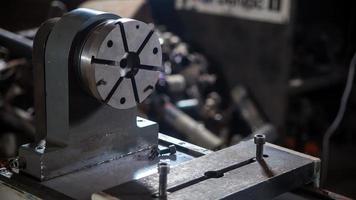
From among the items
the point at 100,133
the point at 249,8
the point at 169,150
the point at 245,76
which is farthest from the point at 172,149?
the point at 245,76

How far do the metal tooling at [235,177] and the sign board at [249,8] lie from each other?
4.13 feet

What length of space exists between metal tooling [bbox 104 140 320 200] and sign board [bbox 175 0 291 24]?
4.13 feet

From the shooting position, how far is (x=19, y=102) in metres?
2.15

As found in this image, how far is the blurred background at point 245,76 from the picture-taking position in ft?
6.43

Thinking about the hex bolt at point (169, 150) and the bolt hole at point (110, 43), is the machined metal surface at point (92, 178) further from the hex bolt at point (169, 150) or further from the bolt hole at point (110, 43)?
the bolt hole at point (110, 43)

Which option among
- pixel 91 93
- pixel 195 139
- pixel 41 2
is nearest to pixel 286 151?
pixel 91 93

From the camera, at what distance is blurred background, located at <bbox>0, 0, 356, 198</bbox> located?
1961 millimetres

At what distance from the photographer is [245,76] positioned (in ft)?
8.43

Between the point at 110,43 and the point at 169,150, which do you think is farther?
the point at 169,150

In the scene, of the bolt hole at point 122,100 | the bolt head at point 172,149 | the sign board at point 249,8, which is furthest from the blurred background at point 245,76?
the bolt hole at point 122,100

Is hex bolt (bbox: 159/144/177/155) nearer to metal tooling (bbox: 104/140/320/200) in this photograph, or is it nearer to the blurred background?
metal tooling (bbox: 104/140/320/200)

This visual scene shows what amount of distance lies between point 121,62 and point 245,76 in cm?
178

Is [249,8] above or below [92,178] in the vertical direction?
above

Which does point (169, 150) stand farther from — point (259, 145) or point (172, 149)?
point (259, 145)
